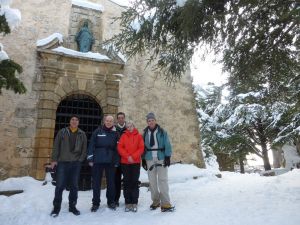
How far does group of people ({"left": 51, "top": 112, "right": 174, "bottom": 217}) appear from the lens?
501 centimetres

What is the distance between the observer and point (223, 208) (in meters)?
4.89

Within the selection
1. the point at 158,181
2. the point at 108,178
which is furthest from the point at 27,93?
the point at 158,181

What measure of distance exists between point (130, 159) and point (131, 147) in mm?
188

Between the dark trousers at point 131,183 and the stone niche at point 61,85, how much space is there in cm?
→ 312

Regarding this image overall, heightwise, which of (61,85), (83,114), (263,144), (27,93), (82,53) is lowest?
(83,114)

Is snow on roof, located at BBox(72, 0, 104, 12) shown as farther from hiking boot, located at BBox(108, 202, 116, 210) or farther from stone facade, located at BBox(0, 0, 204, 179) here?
hiking boot, located at BBox(108, 202, 116, 210)

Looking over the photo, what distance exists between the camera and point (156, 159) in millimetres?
5145

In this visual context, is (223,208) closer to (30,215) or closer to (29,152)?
(30,215)

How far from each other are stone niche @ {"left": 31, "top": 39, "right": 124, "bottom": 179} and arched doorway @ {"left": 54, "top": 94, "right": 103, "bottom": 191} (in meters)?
0.17

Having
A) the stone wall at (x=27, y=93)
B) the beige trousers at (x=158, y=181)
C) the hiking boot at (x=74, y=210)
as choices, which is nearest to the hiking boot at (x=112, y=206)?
the hiking boot at (x=74, y=210)

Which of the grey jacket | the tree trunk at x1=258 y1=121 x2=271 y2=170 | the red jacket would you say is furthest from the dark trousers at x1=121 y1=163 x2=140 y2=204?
the tree trunk at x1=258 y1=121 x2=271 y2=170

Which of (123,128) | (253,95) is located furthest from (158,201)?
(253,95)

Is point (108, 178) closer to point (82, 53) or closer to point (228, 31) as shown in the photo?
point (228, 31)

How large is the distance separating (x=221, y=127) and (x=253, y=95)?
284cm
